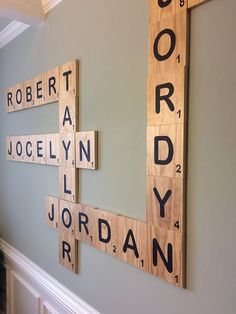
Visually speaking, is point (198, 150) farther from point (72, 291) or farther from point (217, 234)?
point (72, 291)

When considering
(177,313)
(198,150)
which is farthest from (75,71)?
(177,313)

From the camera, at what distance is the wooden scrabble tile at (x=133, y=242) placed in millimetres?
921

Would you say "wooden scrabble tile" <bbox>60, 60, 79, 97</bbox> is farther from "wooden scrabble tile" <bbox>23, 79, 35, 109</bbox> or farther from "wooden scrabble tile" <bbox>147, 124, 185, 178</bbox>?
"wooden scrabble tile" <bbox>147, 124, 185, 178</bbox>

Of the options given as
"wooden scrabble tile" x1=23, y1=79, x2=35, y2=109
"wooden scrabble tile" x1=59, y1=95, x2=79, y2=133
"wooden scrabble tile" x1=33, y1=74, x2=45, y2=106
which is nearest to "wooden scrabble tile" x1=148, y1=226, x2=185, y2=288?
"wooden scrabble tile" x1=59, y1=95, x2=79, y2=133

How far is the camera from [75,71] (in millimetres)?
1209

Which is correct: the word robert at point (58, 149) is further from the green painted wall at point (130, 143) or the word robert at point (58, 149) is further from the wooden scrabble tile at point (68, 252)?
the wooden scrabble tile at point (68, 252)

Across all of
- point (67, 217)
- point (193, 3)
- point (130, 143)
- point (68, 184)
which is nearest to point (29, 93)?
point (68, 184)

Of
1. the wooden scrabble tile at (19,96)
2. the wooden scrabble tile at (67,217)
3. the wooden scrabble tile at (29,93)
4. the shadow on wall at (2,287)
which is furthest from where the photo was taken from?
the shadow on wall at (2,287)

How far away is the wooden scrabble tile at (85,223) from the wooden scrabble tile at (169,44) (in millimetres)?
637

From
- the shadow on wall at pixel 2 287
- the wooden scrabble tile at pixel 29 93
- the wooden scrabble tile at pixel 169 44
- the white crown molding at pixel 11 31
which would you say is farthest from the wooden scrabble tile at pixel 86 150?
the shadow on wall at pixel 2 287

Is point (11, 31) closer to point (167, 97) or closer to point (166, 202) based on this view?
point (167, 97)

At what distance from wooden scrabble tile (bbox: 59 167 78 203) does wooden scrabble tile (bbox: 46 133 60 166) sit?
7 centimetres

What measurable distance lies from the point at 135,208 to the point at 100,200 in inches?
8.3

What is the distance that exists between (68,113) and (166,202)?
67 centimetres
